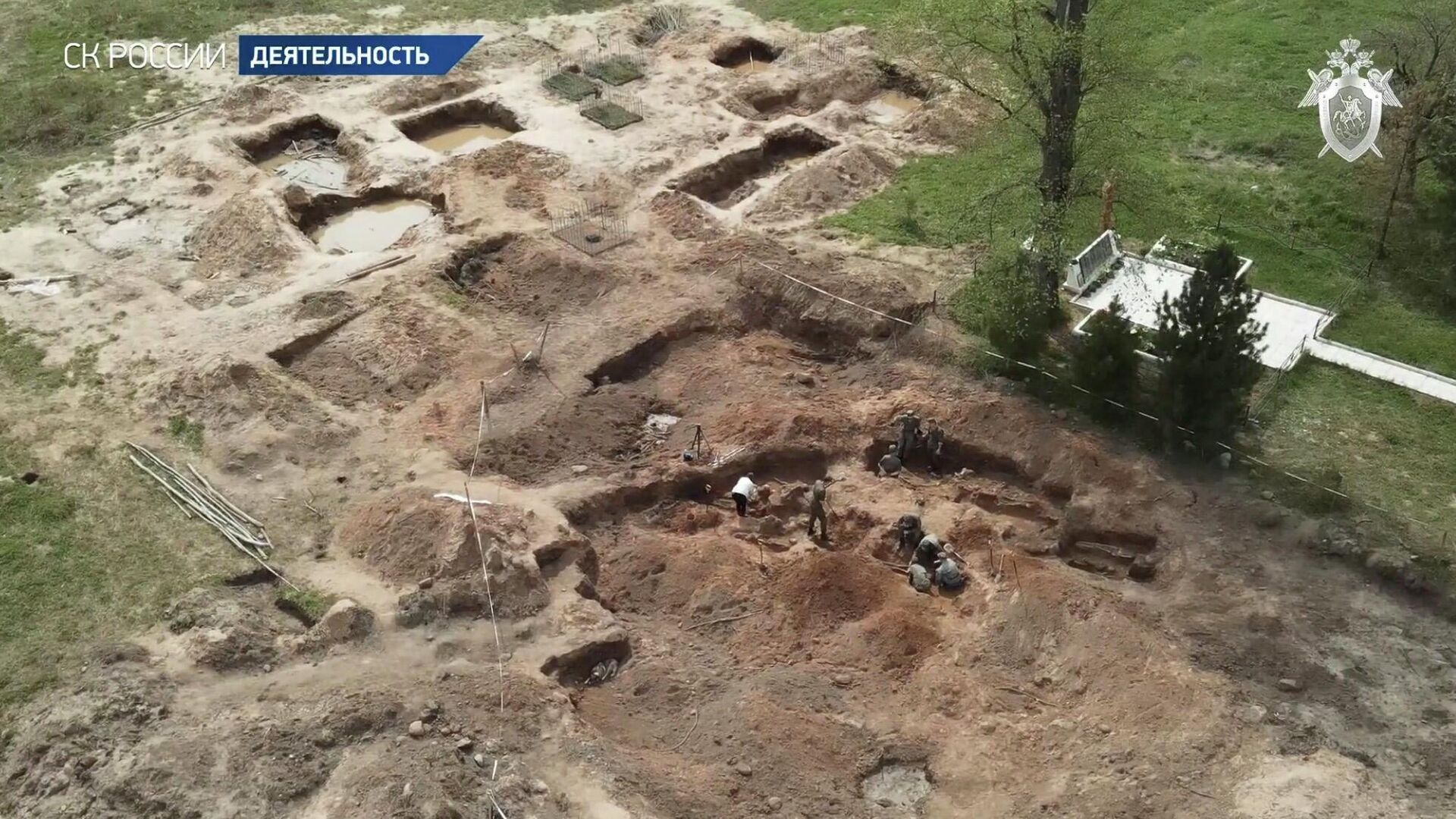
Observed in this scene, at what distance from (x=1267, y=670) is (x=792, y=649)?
23.1 feet

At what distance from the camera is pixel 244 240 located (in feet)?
91.3

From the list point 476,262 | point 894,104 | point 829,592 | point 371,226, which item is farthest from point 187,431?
point 894,104

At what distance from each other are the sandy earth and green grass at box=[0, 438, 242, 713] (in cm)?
73

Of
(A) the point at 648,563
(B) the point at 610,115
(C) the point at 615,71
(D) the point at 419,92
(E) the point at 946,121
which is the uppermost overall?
(E) the point at 946,121

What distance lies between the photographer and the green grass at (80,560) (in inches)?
698

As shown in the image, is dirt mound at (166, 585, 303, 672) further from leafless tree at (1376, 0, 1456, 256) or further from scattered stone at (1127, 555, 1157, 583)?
leafless tree at (1376, 0, 1456, 256)

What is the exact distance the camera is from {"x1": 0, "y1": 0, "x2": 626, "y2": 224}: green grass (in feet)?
105

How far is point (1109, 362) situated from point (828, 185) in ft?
34.3

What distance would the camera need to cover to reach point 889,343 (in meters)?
24.4

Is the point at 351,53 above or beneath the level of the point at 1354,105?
beneath

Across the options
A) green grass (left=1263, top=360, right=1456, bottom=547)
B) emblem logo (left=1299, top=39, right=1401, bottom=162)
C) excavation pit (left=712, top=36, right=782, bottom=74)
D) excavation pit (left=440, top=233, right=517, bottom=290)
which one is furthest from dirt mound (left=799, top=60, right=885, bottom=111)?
green grass (left=1263, top=360, right=1456, bottom=547)

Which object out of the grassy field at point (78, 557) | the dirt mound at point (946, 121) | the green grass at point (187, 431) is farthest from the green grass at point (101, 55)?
the dirt mound at point (946, 121)

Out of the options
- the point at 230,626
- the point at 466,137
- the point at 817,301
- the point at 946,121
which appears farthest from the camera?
the point at 466,137

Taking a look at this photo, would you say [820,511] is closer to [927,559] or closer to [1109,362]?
[927,559]
